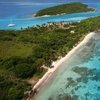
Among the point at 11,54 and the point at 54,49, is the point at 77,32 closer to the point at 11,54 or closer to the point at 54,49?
the point at 54,49

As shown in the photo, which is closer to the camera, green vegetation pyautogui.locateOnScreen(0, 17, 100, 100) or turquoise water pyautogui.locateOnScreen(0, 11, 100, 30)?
green vegetation pyautogui.locateOnScreen(0, 17, 100, 100)

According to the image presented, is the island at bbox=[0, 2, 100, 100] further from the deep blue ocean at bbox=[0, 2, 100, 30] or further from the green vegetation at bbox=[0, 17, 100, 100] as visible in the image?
the deep blue ocean at bbox=[0, 2, 100, 30]

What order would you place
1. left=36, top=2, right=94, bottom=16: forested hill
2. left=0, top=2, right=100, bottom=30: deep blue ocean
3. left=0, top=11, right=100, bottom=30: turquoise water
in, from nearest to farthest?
left=0, top=11, right=100, bottom=30: turquoise water → left=0, top=2, right=100, bottom=30: deep blue ocean → left=36, top=2, right=94, bottom=16: forested hill

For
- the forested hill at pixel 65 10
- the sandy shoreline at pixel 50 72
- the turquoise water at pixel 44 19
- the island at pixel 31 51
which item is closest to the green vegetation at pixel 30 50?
the island at pixel 31 51

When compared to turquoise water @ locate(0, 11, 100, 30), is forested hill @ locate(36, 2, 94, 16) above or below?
above

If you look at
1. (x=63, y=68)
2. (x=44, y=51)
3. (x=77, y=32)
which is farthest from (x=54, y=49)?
(x=77, y=32)

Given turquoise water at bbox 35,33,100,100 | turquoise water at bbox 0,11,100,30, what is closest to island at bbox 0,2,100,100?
turquoise water at bbox 35,33,100,100
